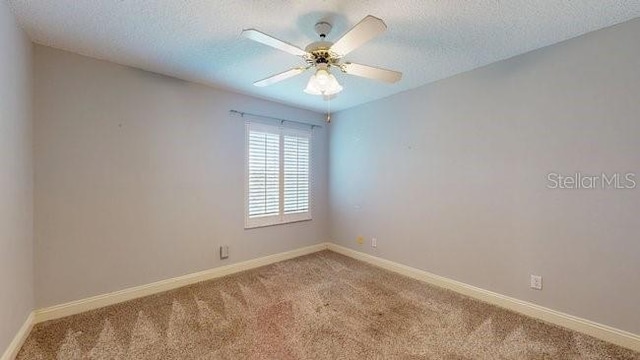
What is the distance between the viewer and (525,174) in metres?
2.52

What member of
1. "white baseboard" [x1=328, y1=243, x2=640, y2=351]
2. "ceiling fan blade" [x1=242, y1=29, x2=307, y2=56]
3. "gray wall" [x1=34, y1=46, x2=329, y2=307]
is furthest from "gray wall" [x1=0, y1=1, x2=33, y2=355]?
"white baseboard" [x1=328, y1=243, x2=640, y2=351]

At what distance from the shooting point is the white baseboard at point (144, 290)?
94.1 inches

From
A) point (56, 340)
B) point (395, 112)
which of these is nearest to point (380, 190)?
point (395, 112)

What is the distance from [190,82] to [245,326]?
8.83 ft

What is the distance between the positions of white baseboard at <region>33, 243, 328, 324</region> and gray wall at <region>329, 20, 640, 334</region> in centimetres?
170

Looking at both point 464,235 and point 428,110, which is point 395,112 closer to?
point 428,110

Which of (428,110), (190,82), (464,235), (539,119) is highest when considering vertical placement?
(190,82)

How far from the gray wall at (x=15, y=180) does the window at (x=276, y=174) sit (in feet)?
6.63

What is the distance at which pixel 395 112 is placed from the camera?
12.0ft

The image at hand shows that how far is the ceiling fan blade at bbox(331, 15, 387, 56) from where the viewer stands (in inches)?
57.9

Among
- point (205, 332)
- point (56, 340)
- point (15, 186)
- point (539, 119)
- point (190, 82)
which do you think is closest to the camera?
point (15, 186)

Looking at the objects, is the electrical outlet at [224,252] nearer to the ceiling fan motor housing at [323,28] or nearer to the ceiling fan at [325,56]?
the ceiling fan at [325,56]

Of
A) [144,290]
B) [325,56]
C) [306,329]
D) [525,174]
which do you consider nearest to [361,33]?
[325,56]

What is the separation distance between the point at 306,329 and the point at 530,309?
2.03 metres
